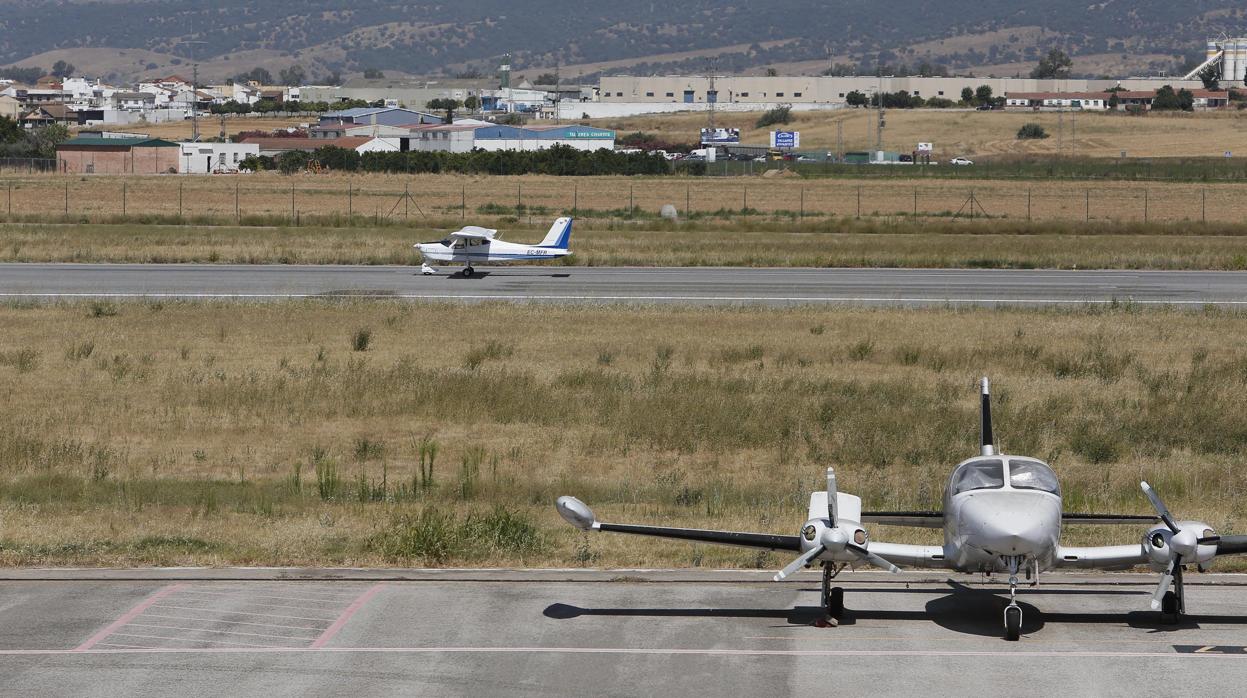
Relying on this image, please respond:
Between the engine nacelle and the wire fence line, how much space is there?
67684mm

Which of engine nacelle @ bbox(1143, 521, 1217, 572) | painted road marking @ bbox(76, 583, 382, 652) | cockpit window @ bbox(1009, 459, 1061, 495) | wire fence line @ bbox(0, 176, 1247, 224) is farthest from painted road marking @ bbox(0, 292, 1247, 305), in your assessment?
engine nacelle @ bbox(1143, 521, 1217, 572)

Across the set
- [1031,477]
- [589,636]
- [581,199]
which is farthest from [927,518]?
[581,199]

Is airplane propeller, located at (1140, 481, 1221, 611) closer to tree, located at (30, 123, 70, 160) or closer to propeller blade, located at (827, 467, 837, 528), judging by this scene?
propeller blade, located at (827, 467, 837, 528)

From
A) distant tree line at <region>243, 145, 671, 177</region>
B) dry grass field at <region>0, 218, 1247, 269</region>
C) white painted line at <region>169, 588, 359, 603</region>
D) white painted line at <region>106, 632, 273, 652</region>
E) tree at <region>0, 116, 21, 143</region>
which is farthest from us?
tree at <region>0, 116, 21, 143</region>

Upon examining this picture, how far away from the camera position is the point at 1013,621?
14.4 m

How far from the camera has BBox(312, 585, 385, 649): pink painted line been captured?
14.8 m

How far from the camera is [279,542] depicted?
62.4 feet

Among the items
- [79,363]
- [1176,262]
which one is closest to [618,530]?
[79,363]

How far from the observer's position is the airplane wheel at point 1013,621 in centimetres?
1439

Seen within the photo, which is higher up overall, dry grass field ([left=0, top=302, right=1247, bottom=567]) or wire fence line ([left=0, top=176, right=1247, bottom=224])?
wire fence line ([left=0, top=176, right=1247, bottom=224])

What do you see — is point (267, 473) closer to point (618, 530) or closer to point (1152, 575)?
point (618, 530)

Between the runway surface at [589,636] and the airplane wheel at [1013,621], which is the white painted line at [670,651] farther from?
the airplane wheel at [1013,621]

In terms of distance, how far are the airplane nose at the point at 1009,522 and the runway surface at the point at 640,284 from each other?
113 ft

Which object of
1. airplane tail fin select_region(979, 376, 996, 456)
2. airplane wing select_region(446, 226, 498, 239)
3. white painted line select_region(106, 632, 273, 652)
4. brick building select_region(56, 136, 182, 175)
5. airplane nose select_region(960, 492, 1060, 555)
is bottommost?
white painted line select_region(106, 632, 273, 652)
